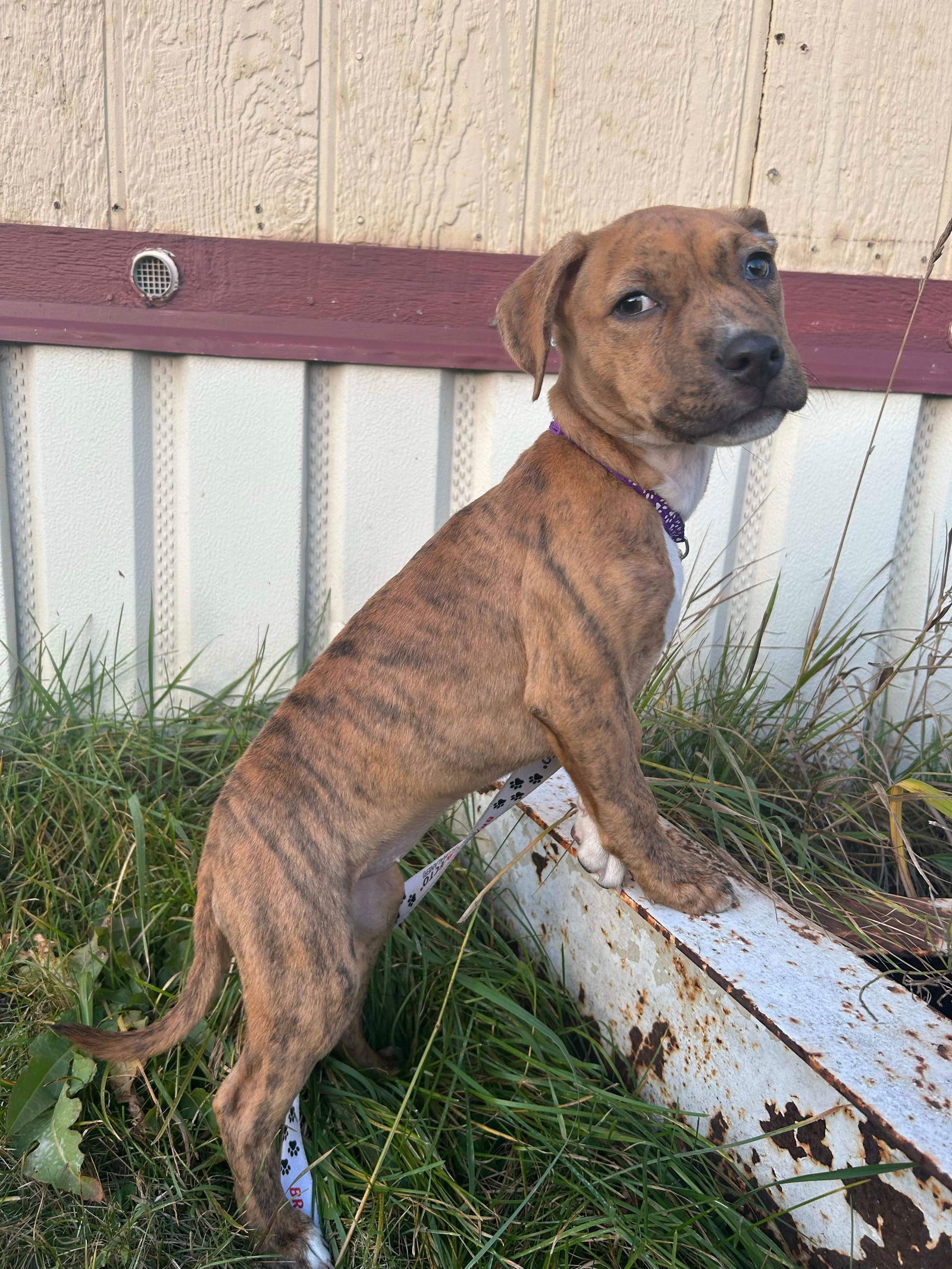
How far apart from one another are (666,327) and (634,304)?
0.11 meters

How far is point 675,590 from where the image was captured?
235cm

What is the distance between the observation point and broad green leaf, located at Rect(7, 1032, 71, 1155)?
220cm

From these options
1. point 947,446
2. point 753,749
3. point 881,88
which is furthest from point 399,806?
point 881,88

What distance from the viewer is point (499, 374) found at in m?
3.73

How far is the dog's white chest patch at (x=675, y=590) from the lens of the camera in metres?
2.36

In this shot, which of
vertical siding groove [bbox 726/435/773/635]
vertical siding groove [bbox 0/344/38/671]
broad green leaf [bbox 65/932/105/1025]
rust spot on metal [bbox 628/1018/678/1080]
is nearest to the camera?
rust spot on metal [bbox 628/1018/678/1080]

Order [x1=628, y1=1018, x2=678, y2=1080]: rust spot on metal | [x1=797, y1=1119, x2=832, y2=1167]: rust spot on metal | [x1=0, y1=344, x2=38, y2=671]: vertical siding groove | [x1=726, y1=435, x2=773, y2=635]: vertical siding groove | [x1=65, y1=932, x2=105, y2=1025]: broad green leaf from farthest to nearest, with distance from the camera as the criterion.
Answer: [x1=726, y1=435, x2=773, y2=635]: vertical siding groove, [x1=0, y1=344, x2=38, y2=671]: vertical siding groove, [x1=65, y1=932, x2=105, y2=1025]: broad green leaf, [x1=628, y1=1018, x2=678, y2=1080]: rust spot on metal, [x1=797, y1=1119, x2=832, y2=1167]: rust spot on metal

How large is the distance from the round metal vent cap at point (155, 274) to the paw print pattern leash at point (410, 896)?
7.61 ft

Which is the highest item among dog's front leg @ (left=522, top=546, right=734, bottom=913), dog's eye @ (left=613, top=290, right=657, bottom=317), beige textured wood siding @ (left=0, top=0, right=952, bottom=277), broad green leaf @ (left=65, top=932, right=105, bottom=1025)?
beige textured wood siding @ (left=0, top=0, right=952, bottom=277)

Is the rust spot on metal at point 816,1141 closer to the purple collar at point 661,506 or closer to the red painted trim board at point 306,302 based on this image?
the purple collar at point 661,506

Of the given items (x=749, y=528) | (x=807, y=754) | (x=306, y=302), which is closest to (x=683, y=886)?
(x=807, y=754)

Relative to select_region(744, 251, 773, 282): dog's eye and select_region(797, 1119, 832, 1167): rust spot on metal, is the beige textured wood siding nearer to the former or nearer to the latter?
select_region(744, 251, 773, 282): dog's eye

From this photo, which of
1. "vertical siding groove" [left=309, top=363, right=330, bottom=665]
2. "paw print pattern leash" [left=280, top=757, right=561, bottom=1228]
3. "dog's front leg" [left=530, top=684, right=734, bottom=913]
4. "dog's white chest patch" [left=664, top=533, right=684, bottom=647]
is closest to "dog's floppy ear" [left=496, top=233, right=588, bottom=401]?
"dog's white chest patch" [left=664, top=533, right=684, bottom=647]

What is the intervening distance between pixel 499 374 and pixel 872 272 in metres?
1.49
